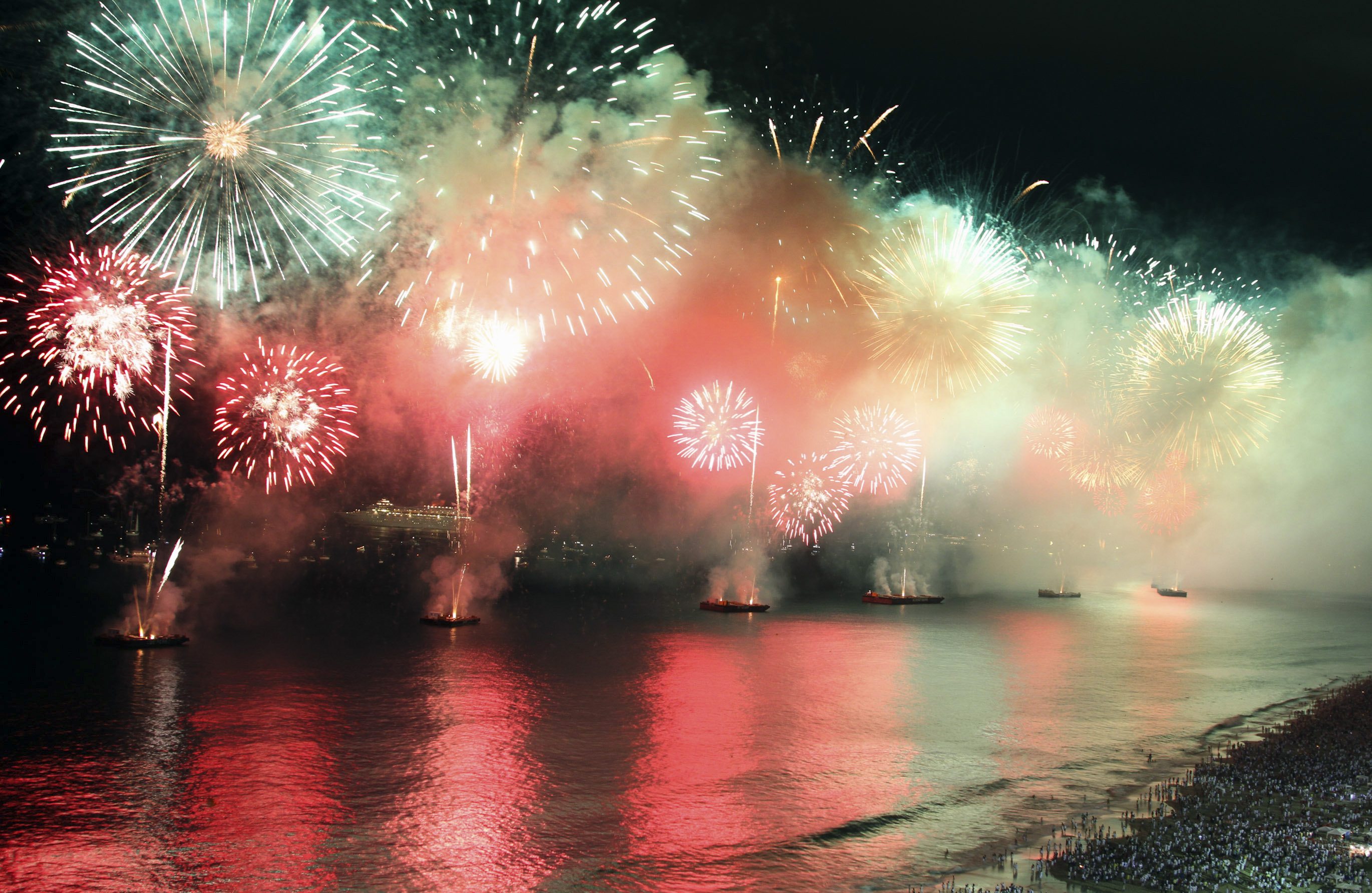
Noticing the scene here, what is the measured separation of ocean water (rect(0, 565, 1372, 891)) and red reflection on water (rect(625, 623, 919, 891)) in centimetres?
7

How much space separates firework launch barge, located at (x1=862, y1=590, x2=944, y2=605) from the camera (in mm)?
57719

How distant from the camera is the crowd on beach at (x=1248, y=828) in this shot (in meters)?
11.6

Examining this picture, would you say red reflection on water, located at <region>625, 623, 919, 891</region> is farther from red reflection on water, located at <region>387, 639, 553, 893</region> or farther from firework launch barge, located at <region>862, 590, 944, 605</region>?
firework launch barge, located at <region>862, 590, 944, 605</region>

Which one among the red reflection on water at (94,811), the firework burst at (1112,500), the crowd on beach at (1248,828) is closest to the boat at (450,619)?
the red reflection on water at (94,811)

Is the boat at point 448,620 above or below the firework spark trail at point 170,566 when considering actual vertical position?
below

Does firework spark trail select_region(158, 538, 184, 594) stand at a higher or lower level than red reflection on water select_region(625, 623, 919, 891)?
higher

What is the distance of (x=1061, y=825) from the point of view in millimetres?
14609

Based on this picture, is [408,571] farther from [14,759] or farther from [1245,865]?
[1245,865]

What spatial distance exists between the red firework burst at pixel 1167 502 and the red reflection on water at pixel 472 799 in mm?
54913

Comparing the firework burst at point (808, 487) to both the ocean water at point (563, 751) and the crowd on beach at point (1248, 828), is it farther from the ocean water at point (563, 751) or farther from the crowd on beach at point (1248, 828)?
the crowd on beach at point (1248, 828)

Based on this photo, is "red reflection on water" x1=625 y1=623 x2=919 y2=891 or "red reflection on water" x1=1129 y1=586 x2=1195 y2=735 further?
"red reflection on water" x1=1129 y1=586 x2=1195 y2=735

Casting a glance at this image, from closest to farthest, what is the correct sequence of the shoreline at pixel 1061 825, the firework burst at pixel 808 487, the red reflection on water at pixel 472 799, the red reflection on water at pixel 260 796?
the red reflection on water at pixel 260 796 → the shoreline at pixel 1061 825 → the red reflection on water at pixel 472 799 → the firework burst at pixel 808 487

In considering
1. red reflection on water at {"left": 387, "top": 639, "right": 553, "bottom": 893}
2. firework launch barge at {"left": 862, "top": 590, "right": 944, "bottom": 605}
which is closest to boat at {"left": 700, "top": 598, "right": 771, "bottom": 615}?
firework launch barge at {"left": 862, "top": 590, "right": 944, "bottom": 605}

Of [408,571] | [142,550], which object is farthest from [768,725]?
[142,550]
